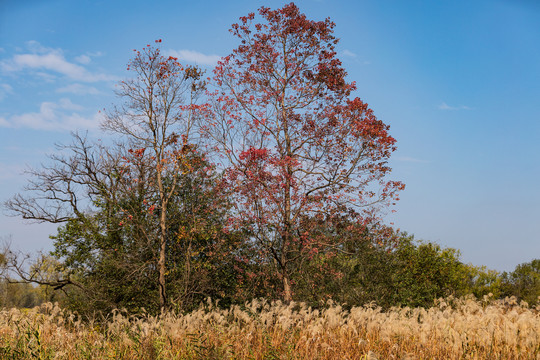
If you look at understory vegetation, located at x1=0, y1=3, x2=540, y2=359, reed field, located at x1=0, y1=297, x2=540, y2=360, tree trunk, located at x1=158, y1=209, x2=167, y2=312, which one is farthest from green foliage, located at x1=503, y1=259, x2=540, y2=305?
reed field, located at x1=0, y1=297, x2=540, y2=360

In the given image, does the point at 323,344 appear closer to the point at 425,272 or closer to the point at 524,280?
the point at 425,272

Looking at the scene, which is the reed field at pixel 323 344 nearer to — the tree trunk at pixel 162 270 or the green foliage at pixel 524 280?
the tree trunk at pixel 162 270

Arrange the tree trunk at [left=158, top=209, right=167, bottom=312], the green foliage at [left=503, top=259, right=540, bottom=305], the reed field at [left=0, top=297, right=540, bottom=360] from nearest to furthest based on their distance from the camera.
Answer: the reed field at [left=0, top=297, right=540, bottom=360]
the tree trunk at [left=158, top=209, right=167, bottom=312]
the green foliage at [left=503, top=259, right=540, bottom=305]

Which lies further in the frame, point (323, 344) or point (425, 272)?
point (425, 272)

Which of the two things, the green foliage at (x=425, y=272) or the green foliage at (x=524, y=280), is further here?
the green foliage at (x=524, y=280)

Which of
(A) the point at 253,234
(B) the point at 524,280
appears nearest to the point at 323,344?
(A) the point at 253,234

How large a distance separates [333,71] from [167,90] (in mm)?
6850

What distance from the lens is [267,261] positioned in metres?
14.9

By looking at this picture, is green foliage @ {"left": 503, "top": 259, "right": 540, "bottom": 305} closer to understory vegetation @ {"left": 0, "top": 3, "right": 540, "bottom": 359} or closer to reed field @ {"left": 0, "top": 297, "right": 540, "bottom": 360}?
understory vegetation @ {"left": 0, "top": 3, "right": 540, "bottom": 359}

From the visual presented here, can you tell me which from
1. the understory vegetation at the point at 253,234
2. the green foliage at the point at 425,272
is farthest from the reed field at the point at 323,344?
the green foliage at the point at 425,272

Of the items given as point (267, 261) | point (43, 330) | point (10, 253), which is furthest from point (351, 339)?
point (10, 253)

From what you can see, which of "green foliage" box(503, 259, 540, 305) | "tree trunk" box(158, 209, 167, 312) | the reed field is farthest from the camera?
"green foliage" box(503, 259, 540, 305)

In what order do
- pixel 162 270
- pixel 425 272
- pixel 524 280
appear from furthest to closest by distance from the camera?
1. pixel 524 280
2. pixel 425 272
3. pixel 162 270

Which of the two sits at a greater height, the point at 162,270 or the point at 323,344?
the point at 162,270
